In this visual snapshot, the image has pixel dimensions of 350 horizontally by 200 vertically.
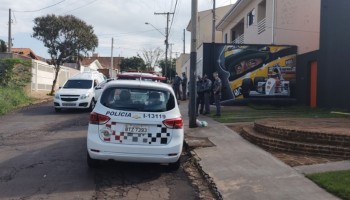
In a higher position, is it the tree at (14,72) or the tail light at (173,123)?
the tree at (14,72)

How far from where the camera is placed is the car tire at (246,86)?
20.7m

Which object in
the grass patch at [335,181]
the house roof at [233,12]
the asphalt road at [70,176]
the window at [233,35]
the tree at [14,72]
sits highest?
the house roof at [233,12]

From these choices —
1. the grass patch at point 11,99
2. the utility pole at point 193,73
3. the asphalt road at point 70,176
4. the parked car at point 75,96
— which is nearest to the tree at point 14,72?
the grass patch at point 11,99

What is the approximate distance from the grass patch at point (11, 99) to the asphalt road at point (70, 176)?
24.0ft

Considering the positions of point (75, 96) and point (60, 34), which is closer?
point (75, 96)

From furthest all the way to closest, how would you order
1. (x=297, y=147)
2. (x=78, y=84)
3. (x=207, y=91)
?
1. (x=78, y=84)
2. (x=207, y=91)
3. (x=297, y=147)

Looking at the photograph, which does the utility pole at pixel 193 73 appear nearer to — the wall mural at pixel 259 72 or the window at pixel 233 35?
the wall mural at pixel 259 72

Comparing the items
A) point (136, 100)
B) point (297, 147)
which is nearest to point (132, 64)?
point (297, 147)

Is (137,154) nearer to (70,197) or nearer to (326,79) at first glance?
(70,197)

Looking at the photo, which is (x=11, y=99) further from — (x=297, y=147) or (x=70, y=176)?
(x=297, y=147)

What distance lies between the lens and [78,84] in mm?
20141

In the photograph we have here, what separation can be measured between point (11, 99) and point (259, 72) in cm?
1181

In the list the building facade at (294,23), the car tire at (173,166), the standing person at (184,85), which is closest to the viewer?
the car tire at (173,166)

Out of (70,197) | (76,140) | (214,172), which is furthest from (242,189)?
(76,140)
